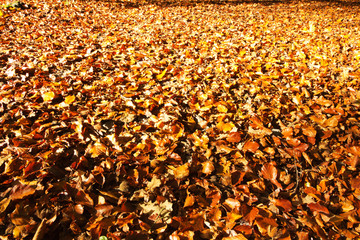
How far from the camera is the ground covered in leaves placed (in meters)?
1.28

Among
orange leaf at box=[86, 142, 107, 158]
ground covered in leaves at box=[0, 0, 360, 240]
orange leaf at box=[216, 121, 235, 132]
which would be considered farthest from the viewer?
orange leaf at box=[216, 121, 235, 132]

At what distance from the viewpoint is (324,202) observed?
1.41 metres

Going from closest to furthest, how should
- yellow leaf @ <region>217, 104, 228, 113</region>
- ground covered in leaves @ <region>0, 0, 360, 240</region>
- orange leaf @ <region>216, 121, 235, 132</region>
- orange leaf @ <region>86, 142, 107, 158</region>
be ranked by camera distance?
ground covered in leaves @ <region>0, 0, 360, 240</region>
orange leaf @ <region>86, 142, 107, 158</region>
orange leaf @ <region>216, 121, 235, 132</region>
yellow leaf @ <region>217, 104, 228, 113</region>

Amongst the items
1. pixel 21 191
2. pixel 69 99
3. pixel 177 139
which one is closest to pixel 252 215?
pixel 177 139

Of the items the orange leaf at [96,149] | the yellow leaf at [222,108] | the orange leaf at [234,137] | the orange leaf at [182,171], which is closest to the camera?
the orange leaf at [182,171]

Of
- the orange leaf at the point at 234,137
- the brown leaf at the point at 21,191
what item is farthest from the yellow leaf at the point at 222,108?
the brown leaf at the point at 21,191

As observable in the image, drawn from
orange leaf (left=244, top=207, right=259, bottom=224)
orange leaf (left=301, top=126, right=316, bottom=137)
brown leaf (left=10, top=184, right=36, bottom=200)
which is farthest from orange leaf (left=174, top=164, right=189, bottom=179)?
orange leaf (left=301, top=126, right=316, bottom=137)

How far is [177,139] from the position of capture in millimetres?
1794

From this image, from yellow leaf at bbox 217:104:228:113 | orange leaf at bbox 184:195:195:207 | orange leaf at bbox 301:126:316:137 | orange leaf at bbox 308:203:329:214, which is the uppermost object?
yellow leaf at bbox 217:104:228:113

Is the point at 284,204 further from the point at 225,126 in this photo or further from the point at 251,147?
the point at 225,126

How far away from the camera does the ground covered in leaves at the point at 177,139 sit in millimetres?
1282

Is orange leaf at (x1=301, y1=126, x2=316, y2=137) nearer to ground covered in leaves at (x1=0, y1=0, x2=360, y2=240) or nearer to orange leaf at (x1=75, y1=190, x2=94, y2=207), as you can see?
ground covered in leaves at (x1=0, y1=0, x2=360, y2=240)

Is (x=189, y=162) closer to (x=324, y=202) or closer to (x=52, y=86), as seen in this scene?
(x=324, y=202)

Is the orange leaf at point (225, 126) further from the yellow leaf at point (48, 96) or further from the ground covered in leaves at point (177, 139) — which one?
the yellow leaf at point (48, 96)
